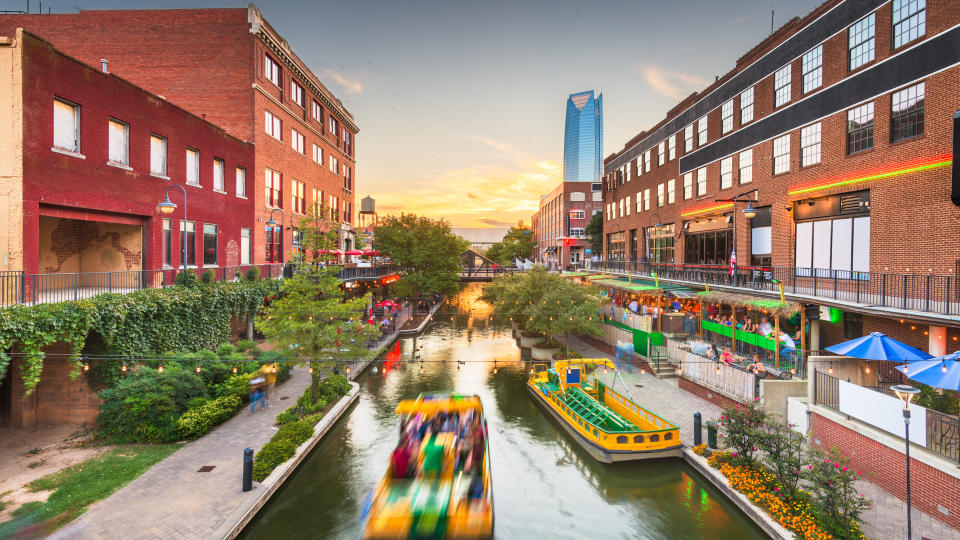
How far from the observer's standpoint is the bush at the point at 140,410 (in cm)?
1542

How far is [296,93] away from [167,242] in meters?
19.6

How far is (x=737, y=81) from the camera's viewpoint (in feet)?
88.9

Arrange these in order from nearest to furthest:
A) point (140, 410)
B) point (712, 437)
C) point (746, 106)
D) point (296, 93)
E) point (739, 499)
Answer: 1. point (739, 499)
2. point (712, 437)
3. point (140, 410)
4. point (746, 106)
5. point (296, 93)

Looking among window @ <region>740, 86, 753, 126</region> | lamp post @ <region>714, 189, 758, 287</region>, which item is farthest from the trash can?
window @ <region>740, 86, 753, 126</region>

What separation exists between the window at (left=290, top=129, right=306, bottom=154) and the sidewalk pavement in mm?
27767

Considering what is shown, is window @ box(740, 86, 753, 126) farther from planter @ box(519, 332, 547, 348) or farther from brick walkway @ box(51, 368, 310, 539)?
brick walkway @ box(51, 368, 310, 539)

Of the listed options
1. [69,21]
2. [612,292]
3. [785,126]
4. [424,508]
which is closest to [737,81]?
[785,126]

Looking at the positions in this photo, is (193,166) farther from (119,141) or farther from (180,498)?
(180,498)

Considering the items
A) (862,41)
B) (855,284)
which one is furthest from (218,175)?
(855,284)

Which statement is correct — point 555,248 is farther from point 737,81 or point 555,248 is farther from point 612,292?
point 737,81

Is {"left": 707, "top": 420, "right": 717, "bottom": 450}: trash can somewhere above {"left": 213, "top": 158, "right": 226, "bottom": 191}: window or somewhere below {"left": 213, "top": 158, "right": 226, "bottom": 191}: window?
below

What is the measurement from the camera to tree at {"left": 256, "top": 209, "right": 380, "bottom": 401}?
61.0ft

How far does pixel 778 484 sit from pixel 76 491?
1899 cm

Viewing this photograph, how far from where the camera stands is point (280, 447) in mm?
14125
